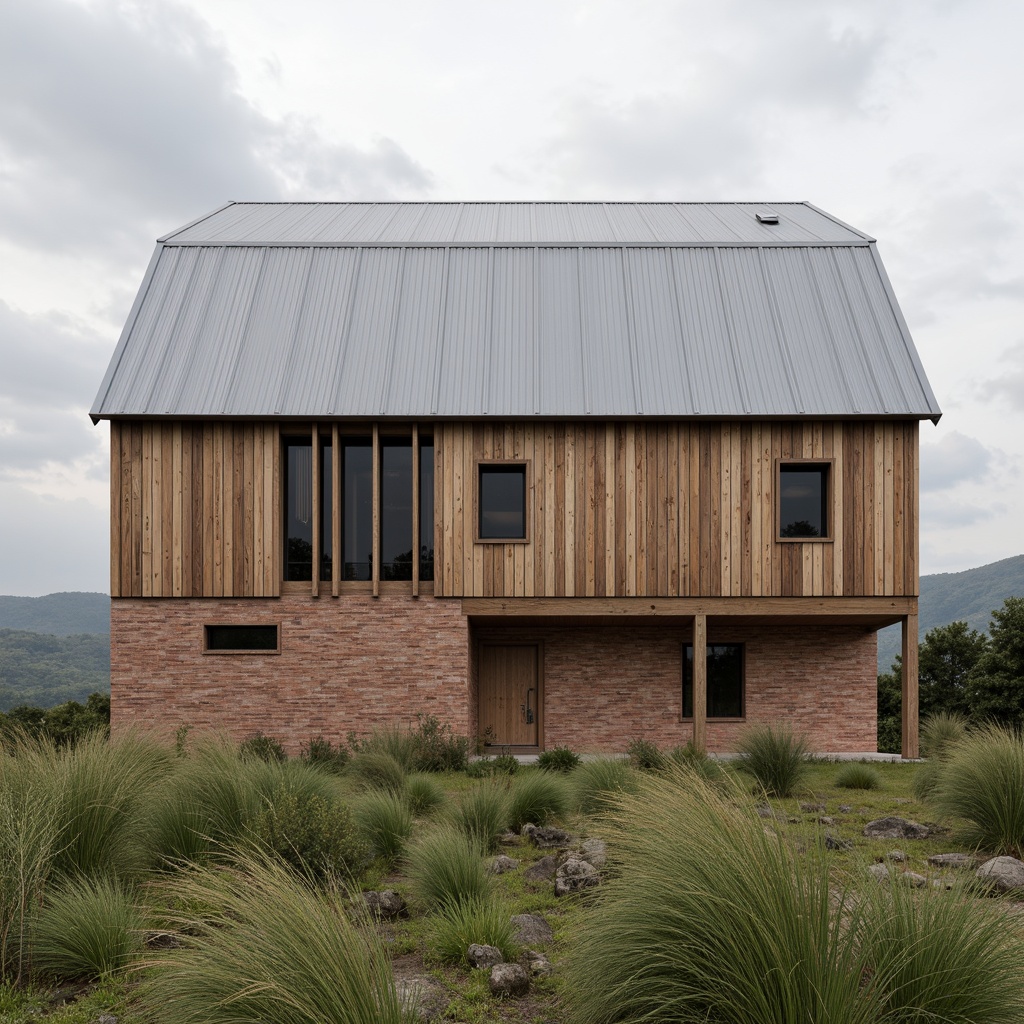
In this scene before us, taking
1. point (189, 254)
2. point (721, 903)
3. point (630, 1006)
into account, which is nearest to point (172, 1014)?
point (630, 1006)

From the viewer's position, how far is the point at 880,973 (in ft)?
13.2

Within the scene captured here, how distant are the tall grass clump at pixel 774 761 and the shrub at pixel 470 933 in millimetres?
6075

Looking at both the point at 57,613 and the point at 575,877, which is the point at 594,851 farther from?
the point at 57,613

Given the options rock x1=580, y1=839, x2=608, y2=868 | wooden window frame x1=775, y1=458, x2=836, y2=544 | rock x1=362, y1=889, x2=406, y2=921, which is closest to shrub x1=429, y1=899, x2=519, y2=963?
rock x1=362, y1=889, x2=406, y2=921

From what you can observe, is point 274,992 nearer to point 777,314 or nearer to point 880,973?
point 880,973

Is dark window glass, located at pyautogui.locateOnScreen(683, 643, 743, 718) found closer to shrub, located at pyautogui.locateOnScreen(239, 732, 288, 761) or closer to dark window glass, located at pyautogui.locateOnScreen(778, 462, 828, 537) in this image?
dark window glass, located at pyautogui.locateOnScreen(778, 462, 828, 537)

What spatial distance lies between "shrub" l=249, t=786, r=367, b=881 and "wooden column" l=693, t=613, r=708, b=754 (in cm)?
960

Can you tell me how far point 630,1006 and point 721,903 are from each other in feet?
2.16

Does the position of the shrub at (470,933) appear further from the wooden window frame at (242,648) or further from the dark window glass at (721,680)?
the dark window glass at (721,680)

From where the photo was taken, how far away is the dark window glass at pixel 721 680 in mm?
17578

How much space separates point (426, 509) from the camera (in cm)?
1647

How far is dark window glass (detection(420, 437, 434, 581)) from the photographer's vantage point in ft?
53.4

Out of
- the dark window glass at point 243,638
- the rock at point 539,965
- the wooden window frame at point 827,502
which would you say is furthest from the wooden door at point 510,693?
the rock at point 539,965

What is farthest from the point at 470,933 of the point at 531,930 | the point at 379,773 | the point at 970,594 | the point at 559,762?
the point at 970,594
